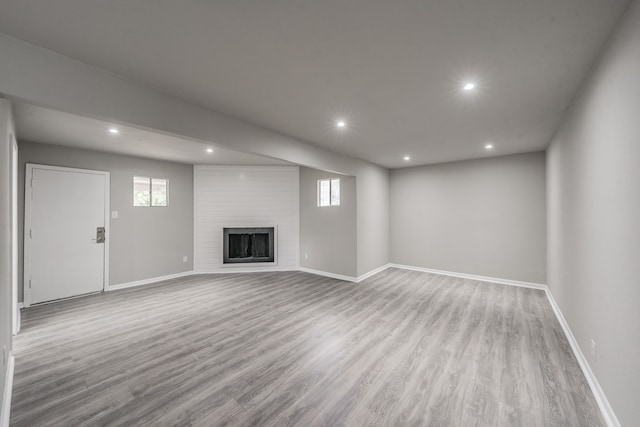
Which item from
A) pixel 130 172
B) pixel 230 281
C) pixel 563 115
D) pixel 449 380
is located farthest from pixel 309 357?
pixel 130 172

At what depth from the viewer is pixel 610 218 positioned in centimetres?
168

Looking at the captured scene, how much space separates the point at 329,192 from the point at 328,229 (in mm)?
842

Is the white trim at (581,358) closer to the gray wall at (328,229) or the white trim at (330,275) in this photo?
the white trim at (330,275)

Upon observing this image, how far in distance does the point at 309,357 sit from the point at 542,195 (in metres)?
5.00

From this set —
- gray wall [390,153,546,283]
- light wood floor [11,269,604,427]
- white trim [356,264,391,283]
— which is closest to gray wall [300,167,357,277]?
white trim [356,264,391,283]

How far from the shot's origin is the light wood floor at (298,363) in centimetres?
179

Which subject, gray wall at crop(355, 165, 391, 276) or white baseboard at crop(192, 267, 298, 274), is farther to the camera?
white baseboard at crop(192, 267, 298, 274)

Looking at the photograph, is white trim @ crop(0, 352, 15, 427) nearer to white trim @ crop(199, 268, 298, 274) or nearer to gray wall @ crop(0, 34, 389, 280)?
gray wall @ crop(0, 34, 389, 280)

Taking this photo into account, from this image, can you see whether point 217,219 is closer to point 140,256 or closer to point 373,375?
point 140,256

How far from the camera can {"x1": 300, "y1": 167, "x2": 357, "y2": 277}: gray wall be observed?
527cm

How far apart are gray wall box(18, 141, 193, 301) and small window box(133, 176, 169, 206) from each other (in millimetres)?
91

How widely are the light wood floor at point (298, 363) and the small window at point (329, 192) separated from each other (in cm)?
224

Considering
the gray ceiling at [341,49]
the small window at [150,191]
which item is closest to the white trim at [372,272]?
the gray ceiling at [341,49]

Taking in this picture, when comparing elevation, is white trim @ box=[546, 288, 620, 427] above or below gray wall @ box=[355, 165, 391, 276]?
below
